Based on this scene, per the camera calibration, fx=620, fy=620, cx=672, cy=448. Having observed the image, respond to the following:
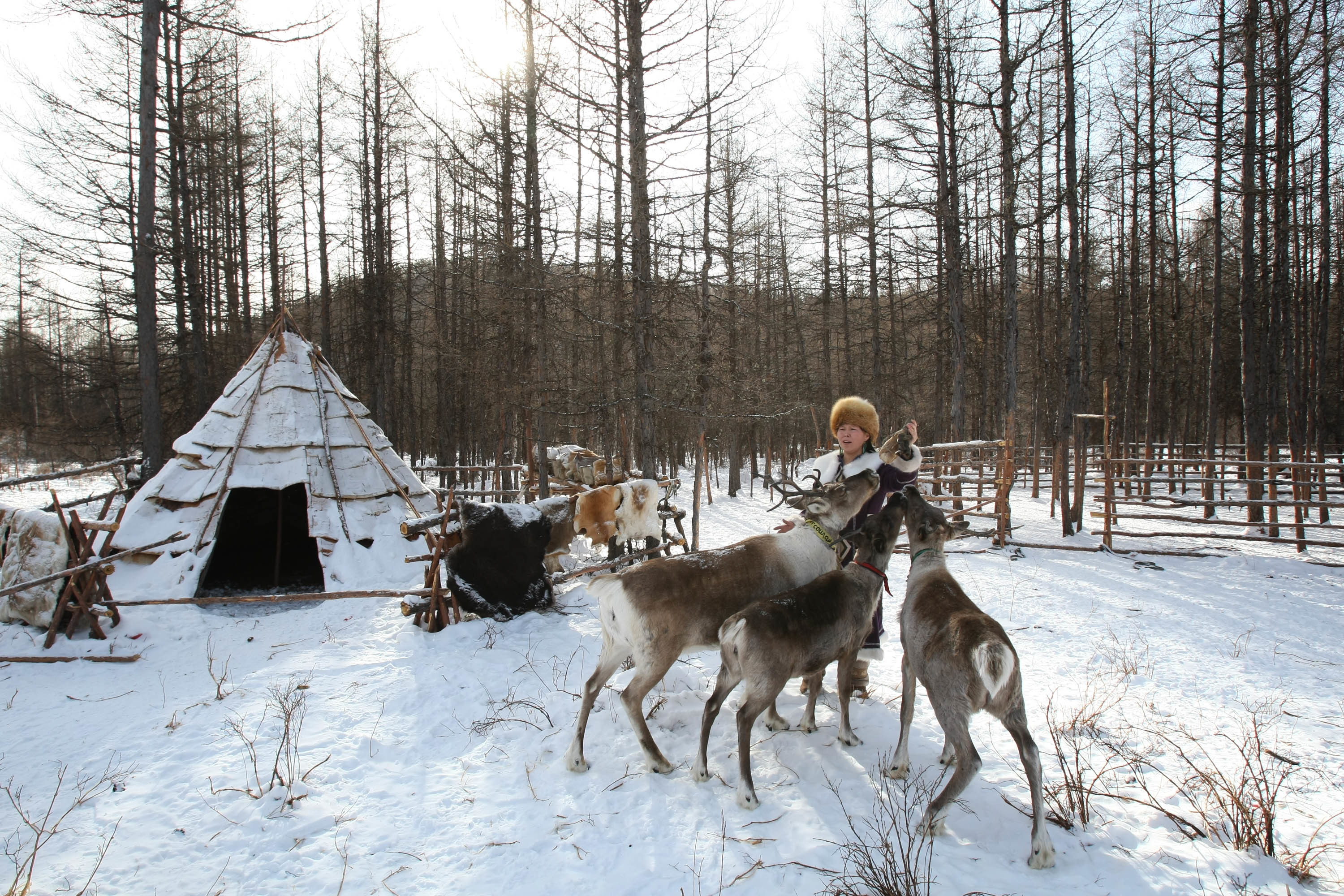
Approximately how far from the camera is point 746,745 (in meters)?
3.05

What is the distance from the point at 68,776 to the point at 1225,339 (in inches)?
1282

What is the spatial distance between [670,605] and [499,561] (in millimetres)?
3494

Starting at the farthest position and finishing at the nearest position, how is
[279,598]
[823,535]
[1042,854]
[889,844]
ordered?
1. [279,598]
2. [823,535]
3. [1042,854]
4. [889,844]

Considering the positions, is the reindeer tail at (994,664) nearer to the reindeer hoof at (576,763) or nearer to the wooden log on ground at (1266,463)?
the reindeer hoof at (576,763)

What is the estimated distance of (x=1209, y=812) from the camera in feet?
9.45

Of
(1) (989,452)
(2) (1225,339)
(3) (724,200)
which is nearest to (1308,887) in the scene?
(3) (724,200)

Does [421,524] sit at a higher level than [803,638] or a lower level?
higher

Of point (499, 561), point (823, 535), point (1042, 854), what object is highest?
point (823, 535)

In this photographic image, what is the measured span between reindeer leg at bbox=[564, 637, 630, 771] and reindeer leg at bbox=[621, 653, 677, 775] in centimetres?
17

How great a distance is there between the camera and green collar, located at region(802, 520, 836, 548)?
4109 mm

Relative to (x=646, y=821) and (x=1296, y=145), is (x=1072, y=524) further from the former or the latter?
(x=646, y=821)

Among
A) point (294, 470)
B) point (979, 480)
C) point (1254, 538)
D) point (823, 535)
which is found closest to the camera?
point (823, 535)

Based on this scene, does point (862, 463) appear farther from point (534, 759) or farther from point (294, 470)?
point (294, 470)

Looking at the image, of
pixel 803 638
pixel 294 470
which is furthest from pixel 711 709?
pixel 294 470
